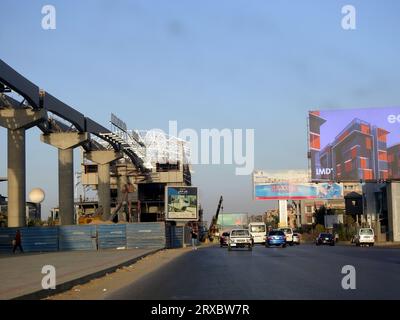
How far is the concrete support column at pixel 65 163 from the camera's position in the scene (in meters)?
58.7

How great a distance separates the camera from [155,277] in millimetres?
20828

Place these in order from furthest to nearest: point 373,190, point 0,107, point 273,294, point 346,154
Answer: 1. point 373,190
2. point 346,154
3. point 0,107
4. point 273,294

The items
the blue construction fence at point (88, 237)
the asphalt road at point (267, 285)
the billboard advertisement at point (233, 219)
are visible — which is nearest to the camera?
the asphalt road at point (267, 285)

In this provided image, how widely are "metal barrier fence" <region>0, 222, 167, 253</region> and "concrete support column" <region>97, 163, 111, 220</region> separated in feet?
72.8

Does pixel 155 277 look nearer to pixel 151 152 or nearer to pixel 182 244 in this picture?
pixel 182 244

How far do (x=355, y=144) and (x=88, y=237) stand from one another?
27.7 metres

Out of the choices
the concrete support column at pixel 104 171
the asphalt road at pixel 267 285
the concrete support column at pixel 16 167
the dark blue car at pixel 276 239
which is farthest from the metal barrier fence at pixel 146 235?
the asphalt road at pixel 267 285

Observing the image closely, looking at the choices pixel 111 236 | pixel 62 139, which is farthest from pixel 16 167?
pixel 62 139

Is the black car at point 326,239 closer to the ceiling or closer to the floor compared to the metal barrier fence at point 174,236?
closer to the floor

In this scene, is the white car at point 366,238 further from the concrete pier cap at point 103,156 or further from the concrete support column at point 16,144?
the concrete support column at point 16,144

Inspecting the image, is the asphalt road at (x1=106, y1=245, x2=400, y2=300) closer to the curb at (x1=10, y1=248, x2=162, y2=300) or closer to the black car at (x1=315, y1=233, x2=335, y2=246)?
the curb at (x1=10, y1=248, x2=162, y2=300)
